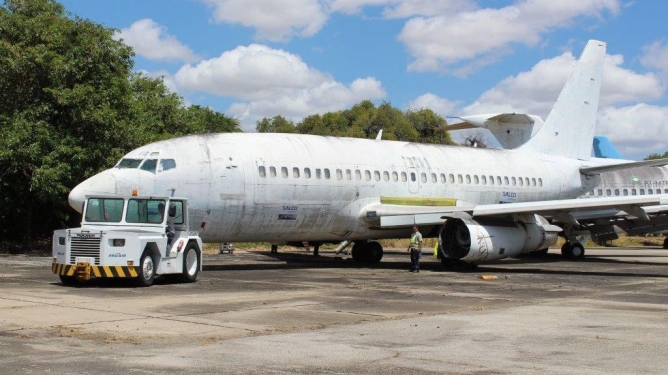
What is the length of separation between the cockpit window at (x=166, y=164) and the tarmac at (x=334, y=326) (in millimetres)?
2844

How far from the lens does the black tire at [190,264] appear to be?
62.1 feet

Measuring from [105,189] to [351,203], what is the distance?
24.7 feet

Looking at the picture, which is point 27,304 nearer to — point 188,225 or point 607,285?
point 188,225

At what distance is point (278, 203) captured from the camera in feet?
74.9

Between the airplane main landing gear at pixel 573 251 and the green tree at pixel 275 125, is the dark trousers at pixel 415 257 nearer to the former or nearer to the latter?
the airplane main landing gear at pixel 573 251

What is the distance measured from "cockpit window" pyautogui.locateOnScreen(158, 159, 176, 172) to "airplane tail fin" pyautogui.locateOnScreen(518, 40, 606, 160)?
661 inches

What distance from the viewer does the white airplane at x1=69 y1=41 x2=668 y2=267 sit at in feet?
70.5

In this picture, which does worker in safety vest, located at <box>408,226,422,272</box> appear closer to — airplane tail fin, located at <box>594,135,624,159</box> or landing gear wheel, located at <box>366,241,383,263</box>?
landing gear wheel, located at <box>366,241,383,263</box>

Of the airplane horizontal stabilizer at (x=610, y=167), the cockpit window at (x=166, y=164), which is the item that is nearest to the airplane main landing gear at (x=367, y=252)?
the cockpit window at (x=166, y=164)

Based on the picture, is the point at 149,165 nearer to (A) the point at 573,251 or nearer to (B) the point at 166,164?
(B) the point at 166,164

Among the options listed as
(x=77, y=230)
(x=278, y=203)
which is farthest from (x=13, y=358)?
(x=278, y=203)

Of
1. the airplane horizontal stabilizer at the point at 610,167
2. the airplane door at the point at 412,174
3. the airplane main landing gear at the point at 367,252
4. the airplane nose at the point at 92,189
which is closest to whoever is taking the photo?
the airplane nose at the point at 92,189

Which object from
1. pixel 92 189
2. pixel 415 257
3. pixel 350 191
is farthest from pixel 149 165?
pixel 415 257

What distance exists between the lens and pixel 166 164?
21.4 metres
